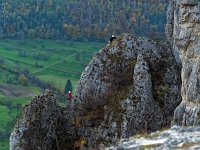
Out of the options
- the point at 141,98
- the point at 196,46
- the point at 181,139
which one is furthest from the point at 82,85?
the point at 181,139

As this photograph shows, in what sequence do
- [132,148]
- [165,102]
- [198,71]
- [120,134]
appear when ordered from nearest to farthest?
[132,148]
[198,71]
[120,134]
[165,102]

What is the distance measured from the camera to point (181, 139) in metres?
18.8

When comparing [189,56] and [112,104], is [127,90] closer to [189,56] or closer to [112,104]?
[112,104]

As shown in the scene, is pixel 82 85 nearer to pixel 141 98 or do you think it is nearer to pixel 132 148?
pixel 141 98

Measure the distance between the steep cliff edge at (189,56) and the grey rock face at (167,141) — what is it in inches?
564

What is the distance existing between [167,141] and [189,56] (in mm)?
17770

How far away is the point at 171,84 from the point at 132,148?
24789 millimetres

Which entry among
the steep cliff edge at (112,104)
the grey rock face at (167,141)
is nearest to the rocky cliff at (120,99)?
the steep cliff edge at (112,104)

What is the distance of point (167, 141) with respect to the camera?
61.3 feet

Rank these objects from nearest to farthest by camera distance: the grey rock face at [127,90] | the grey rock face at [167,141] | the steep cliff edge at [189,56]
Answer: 1. the grey rock face at [167,141]
2. the steep cliff edge at [189,56]
3. the grey rock face at [127,90]

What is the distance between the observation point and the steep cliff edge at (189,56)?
114ft

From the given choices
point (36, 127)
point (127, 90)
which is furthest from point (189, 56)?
point (36, 127)

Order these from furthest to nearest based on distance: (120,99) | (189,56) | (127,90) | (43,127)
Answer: (43,127) < (127,90) < (120,99) < (189,56)

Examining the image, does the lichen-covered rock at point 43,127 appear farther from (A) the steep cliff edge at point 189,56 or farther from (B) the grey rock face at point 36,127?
(A) the steep cliff edge at point 189,56
